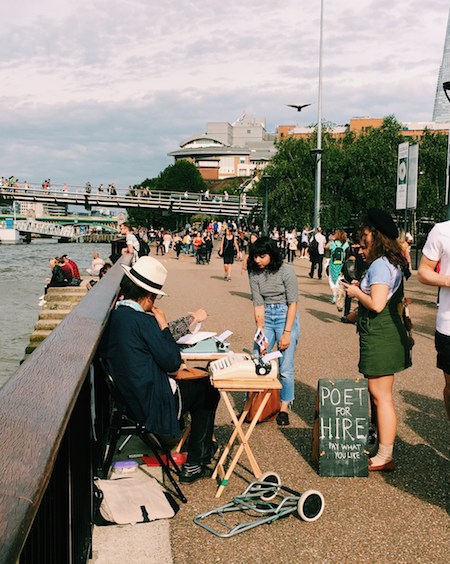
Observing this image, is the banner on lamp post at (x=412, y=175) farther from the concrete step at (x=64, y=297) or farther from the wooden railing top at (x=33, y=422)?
the wooden railing top at (x=33, y=422)

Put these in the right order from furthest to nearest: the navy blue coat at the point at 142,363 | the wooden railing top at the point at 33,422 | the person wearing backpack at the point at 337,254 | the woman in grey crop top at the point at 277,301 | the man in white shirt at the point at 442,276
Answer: the person wearing backpack at the point at 337,254 → the woman in grey crop top at the point at 277,301 → the man in white shirt at the point at 442,276 → the navy blue coat at the point at 142,363 → the wooden railing top at the point at 33,422

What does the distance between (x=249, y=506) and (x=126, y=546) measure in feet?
2.71

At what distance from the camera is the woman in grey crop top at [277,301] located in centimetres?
557

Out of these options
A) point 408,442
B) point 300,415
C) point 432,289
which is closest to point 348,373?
point 300,415

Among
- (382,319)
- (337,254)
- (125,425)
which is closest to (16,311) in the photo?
(337,254)

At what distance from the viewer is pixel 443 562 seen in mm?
3203

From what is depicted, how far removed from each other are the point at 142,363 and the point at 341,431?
163cm

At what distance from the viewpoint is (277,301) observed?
569 centimetres

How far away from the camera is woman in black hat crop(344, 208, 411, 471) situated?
420 cm

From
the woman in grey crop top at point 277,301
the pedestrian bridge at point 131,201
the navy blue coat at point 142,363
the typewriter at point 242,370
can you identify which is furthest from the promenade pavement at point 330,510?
the pedestrian bridge at point 131,201

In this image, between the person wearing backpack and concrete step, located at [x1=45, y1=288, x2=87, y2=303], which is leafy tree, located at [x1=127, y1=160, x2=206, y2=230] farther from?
the person wearing backpack

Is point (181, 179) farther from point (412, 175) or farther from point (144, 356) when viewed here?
point (144, 356)

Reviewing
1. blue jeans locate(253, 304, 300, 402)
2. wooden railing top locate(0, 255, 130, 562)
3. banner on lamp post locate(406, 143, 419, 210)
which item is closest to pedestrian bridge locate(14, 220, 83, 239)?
banner on lamp post locate(406, 143, 419, 210)

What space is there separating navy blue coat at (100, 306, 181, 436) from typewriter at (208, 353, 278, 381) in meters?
0.46
